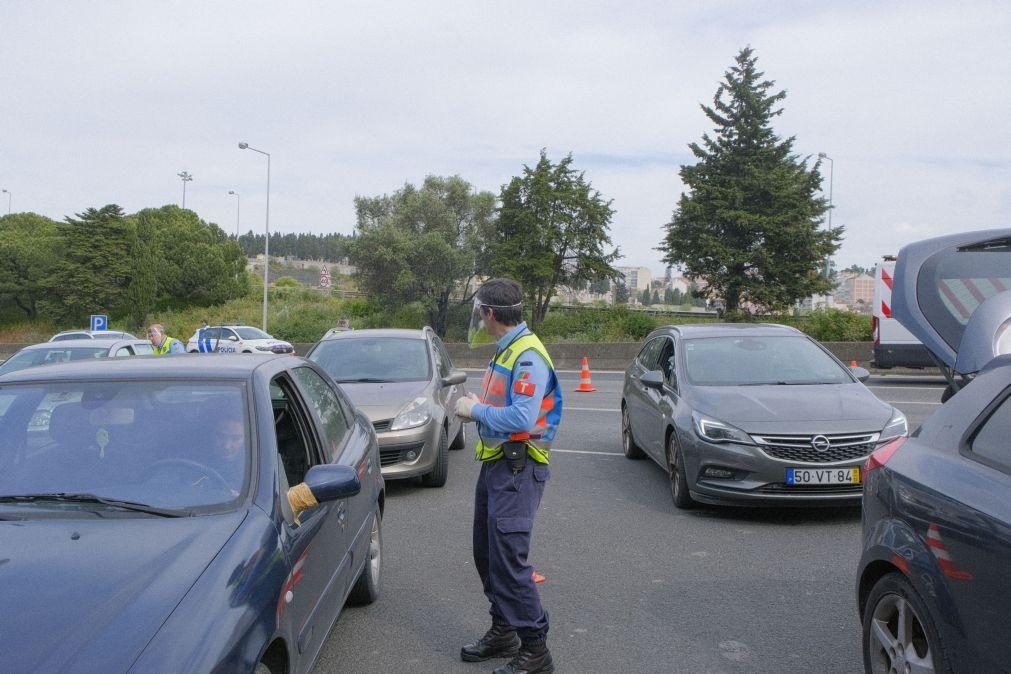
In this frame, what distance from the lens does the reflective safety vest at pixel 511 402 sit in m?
3.98

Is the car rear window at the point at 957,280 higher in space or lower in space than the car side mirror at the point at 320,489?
higher

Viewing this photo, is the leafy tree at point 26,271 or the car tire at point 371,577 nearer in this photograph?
the car tire at point 371,577

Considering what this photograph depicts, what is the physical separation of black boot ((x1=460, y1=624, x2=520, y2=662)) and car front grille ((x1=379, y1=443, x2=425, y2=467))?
12.7 feet

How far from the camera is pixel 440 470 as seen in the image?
331 inches

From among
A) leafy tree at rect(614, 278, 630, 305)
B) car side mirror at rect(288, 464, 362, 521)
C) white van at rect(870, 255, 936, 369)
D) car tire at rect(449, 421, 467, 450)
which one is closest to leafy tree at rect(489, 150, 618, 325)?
leafy tree at rect(614, 278, 630, 305)

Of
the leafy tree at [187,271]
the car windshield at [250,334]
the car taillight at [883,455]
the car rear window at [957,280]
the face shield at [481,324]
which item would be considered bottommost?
the car windshield at [250,334]

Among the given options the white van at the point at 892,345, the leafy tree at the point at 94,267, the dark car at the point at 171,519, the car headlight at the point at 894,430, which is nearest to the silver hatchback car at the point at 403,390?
the car headlight at the point at 894,430

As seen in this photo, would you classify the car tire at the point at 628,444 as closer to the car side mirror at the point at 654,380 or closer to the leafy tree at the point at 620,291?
the car side mirror at the point at 654,380

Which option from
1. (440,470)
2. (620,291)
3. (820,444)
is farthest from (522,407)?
(620,291)

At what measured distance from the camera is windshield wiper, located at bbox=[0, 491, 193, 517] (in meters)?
3.06

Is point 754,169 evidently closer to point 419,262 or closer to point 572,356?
point 572,356

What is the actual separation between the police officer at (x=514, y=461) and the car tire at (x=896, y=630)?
4.46 ft

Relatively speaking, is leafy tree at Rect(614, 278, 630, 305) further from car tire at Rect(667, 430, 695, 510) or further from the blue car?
the blue car

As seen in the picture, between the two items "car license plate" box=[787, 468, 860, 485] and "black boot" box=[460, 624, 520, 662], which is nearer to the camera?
"black boot" box=[460, 624, 520, 662]
